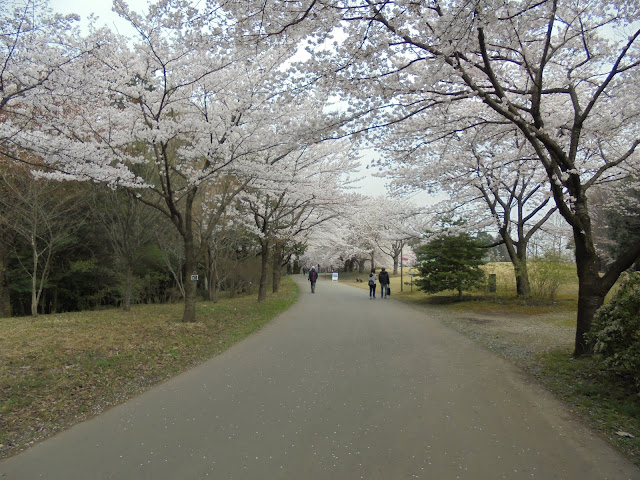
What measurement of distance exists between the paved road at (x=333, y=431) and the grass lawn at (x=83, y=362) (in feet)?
1.47

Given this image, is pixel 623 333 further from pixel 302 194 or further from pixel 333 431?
pixel 302 194

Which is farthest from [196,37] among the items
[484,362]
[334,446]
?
[484,362]

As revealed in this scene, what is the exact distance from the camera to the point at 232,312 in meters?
13.1

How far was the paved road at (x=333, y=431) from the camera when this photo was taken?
3045 mm

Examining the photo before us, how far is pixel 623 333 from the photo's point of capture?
185 inches

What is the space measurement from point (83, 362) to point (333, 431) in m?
4.60

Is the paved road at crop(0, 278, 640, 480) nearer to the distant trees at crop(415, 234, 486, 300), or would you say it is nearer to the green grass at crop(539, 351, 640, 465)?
the green grass at crop(539, 351, 640, 465)

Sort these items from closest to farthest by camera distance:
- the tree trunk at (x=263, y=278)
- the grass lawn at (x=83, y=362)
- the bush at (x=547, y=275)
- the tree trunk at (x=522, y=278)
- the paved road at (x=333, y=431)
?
the paved road at (x=333, y=431) → the grass lawn at (x=83, y=362) → the bush at (x=547, y=275) → the tree trunk at (x=522, y=278) → the tree trunk at (x=263, y=278)

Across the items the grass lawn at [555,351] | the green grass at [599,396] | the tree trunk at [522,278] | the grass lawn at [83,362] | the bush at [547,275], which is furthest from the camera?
the tree trunk at [522,278]

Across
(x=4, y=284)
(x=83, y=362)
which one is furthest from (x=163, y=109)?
(x=4, y=284)

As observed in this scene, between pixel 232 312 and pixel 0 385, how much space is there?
→ 27.2 ft

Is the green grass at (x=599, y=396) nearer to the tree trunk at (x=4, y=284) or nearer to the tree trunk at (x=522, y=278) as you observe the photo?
the tree trunk at (x=522, y=278)

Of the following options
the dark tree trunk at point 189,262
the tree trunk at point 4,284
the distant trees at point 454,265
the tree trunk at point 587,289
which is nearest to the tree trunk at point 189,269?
the dark tree trunk at point 189,262

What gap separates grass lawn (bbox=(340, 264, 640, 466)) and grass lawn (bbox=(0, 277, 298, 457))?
5.33m
